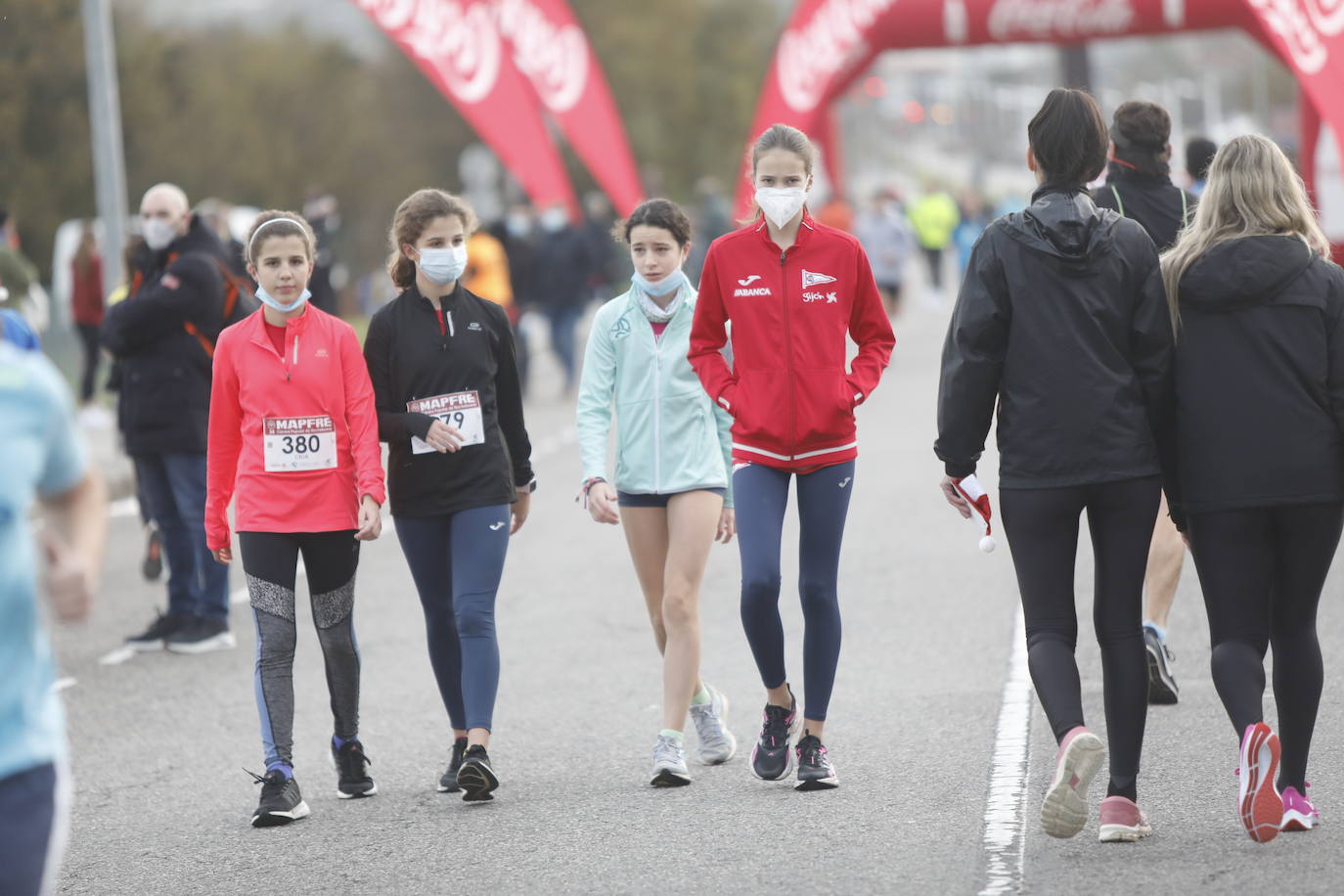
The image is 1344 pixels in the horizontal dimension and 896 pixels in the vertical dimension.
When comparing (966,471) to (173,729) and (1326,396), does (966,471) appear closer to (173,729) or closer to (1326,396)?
(1326,396)

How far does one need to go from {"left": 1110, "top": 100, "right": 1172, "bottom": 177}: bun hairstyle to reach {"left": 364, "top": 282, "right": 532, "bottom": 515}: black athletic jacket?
2411 millimetres

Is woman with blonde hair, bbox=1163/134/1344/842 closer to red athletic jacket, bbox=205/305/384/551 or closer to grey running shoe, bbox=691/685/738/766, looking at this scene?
grey running shoe, bbox=691/685/738/766

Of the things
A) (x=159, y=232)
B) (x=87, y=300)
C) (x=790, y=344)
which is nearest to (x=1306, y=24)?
(x=159, y=232)

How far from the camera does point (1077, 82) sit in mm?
27688

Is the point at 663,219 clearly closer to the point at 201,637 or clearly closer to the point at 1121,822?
the point at 1121,822

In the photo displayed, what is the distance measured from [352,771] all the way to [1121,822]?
8.13 ft

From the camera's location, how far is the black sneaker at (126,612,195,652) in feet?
31.7

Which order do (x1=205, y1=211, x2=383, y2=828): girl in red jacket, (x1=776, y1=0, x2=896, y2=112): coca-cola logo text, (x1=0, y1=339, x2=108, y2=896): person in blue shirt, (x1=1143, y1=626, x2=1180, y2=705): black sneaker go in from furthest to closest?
(x1=776, y1=0, x2=896, y2=112): coca-cola logo text
(x1=1143, y1=626, x2=1180, y2=705): black sneaker
(x1=205, y1=211, x2=383, y2=828): girl in red jacket
(x1=0, y1=339, x2=108, y2=896): person in blue shirt

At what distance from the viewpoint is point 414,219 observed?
6523 millimetres

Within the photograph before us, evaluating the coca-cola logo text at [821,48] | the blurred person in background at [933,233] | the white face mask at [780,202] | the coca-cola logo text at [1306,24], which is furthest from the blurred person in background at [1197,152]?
the blurred person in background at [933,233]

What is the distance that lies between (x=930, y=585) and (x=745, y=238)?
4.25 meters

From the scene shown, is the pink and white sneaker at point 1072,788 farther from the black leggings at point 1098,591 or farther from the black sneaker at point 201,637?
the black sneaker at point 201,637

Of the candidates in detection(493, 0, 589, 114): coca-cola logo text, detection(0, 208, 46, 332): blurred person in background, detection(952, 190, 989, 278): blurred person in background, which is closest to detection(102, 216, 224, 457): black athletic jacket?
detection(0, 208, 46, 332): blurred person in background

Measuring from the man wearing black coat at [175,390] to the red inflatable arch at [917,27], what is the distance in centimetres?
1820
